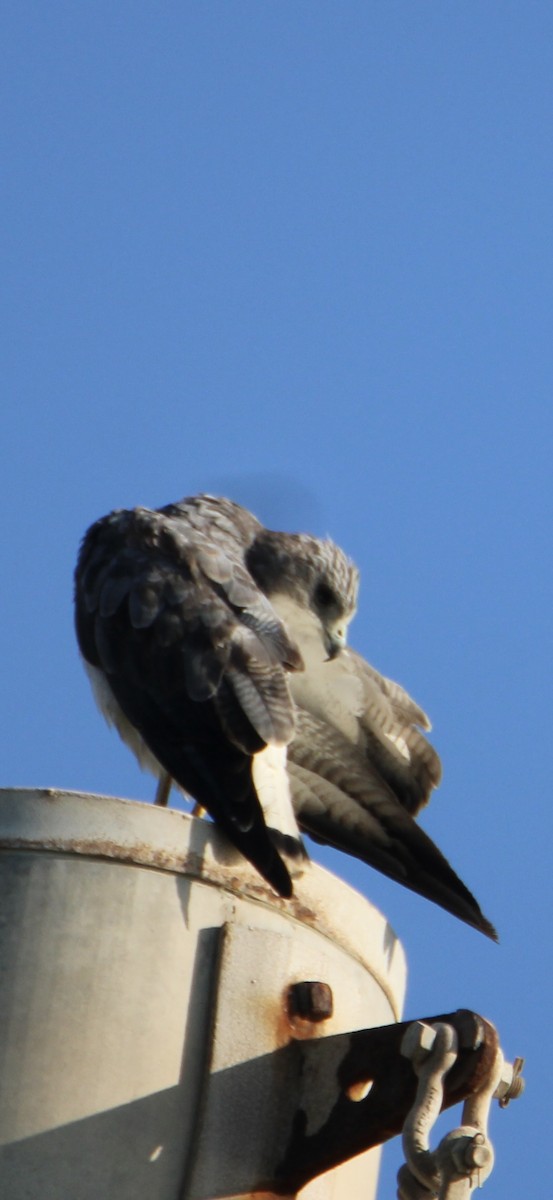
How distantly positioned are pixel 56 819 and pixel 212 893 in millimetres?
407

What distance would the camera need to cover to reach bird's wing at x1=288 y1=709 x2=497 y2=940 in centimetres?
553

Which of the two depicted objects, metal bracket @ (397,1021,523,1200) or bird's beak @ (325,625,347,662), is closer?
metal bracket @ (397,1021,523,1200)

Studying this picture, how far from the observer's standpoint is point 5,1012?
153 inches

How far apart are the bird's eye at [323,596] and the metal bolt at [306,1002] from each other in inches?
134

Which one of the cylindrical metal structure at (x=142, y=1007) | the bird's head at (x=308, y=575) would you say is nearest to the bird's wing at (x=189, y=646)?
the bird's head at (x=308, y=575)

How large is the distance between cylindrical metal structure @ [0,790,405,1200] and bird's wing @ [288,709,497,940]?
123 cm

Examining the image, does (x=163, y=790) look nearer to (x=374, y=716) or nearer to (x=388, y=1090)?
(x=374, y=716)

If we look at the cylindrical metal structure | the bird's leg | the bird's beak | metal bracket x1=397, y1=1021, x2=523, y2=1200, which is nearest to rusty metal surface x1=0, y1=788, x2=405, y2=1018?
the cylindrical metal structure

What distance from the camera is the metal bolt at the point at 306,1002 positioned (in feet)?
13.7

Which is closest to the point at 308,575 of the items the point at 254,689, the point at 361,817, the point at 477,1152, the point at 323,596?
the point at 323,596

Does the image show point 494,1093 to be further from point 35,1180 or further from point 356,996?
point 35,1180

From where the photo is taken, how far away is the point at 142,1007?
12.9ft

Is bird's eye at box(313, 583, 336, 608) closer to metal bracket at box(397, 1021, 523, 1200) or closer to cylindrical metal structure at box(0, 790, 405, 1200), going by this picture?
cylindrical metal structure at box(0, 790, 405, 1200)

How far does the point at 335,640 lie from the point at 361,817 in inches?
58.2
